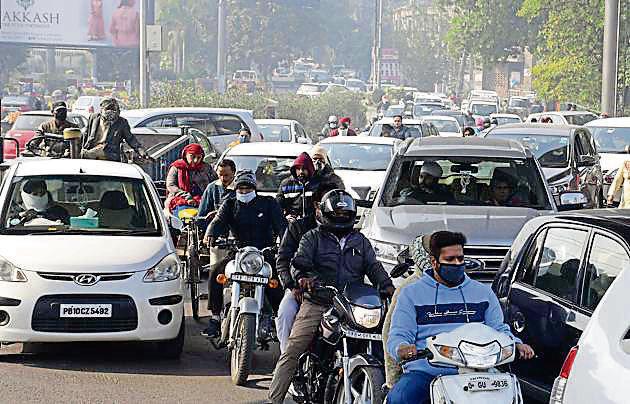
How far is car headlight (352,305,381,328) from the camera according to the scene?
295 inches

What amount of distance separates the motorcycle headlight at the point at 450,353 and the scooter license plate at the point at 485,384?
0.10 metres

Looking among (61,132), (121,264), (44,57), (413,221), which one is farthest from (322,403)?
(44,57)

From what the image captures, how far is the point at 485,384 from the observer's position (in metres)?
5.96

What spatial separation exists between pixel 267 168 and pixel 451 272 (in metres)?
10.9

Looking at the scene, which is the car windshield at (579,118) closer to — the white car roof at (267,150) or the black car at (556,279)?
the white car roof at (267,150)

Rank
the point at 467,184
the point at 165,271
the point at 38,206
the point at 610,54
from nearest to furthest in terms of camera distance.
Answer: the point at 165,271 → the point at 38,206 → the point at 467,184 → the point at 610,54

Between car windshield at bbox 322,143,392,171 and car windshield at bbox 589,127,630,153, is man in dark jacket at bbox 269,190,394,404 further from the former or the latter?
car windshield at bbox 589,127,630,153

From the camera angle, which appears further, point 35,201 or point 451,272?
point 35,201

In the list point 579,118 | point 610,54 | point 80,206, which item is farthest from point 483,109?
point 80,206

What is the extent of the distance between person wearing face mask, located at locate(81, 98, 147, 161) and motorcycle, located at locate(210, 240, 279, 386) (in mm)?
7704

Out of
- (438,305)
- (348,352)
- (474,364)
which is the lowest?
(348,352)

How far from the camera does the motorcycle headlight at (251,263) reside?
9898 mm

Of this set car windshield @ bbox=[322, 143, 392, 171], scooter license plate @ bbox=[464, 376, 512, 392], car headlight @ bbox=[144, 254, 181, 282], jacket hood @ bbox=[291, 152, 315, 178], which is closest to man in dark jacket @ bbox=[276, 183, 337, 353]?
car headlight @ bbox=[144, 254, 181, 282]

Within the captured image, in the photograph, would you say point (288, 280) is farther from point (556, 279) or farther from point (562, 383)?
point (562, 383)
